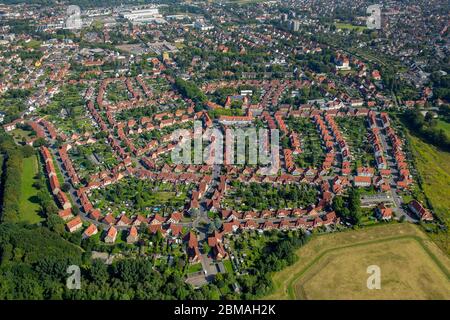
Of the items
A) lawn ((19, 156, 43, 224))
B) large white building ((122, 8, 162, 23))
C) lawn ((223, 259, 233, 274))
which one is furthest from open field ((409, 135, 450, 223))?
large white building ((122, 8, 162, 23))

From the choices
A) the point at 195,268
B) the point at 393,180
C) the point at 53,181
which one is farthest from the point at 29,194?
the point at 393,180

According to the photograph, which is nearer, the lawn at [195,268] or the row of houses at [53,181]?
the lawn at [195,268]

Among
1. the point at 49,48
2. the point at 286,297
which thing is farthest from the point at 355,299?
the point at 49,48

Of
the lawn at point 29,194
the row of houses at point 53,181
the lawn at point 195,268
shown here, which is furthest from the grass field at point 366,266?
the lawn at point 29,194

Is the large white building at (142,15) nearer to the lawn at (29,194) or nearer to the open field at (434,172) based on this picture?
the lawn at (29,194)

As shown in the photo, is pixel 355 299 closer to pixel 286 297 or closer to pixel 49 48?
pixel 286 297

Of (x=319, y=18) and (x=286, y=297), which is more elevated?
(x=319, y=18)
